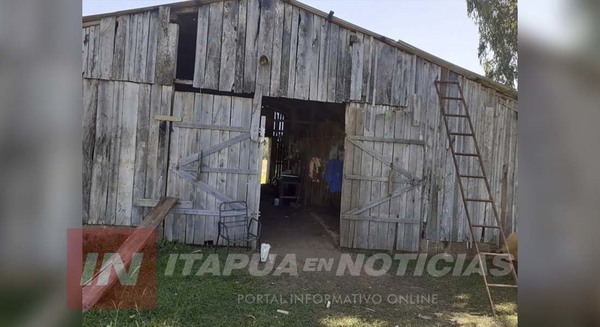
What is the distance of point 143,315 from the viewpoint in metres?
3.76

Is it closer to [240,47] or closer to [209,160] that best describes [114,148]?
[209,160]

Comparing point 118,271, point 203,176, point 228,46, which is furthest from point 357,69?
point 118,271

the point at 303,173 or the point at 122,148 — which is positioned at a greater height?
the point at 122,148

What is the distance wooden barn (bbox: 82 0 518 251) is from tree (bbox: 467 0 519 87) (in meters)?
7.04

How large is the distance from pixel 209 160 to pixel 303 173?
6.05m

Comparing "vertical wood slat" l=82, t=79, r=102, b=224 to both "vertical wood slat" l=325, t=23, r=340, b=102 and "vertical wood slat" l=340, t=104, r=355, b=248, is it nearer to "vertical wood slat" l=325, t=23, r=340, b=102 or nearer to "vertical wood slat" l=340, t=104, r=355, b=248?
"vertical wood slat" l=325, t=23, r=340, b=102

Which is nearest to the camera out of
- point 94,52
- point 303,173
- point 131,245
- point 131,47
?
point 131,245

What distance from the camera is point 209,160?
6.51 meters

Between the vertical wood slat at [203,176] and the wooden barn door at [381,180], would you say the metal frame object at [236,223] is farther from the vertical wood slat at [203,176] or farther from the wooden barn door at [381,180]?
the wooden barn door at [381,180]

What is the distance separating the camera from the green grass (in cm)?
381

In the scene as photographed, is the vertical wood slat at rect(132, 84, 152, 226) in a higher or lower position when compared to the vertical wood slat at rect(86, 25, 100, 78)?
lower

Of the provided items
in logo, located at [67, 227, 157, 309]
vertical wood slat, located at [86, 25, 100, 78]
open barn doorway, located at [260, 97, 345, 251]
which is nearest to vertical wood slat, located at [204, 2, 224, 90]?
vertical wood slat, located at [86, 25, 100, 78]

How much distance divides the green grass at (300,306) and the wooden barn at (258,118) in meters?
1.36

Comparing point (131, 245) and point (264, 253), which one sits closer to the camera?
point (131, 245)
